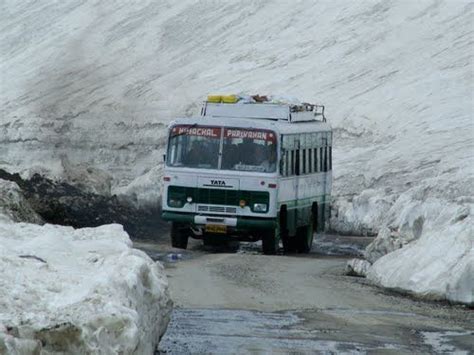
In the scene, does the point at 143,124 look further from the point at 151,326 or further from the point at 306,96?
the point at 151,326

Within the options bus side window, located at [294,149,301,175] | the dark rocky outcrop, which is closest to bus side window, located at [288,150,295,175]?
bus side window, located at [294,149,301,175]

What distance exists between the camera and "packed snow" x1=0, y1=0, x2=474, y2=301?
3966 cm

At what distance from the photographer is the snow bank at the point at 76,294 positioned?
305 inches

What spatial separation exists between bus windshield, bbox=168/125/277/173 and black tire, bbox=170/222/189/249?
47.6 inches

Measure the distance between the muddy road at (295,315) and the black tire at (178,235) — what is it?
12.4 feet

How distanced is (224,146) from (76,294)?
15.9 metres

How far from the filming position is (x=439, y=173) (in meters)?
37.4

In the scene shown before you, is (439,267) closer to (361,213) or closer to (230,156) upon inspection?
(230,156)

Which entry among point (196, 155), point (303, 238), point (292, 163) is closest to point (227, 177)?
point (196, 155)

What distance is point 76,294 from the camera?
8484 millimetres

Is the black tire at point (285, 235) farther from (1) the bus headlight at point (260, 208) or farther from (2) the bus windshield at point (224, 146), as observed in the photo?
(2) the bus windshield at point (224, 146)

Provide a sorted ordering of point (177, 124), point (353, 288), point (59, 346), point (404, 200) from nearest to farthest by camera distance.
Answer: point (59, 346)
point (353, 288)
point (177, 124)
point (404, 200)

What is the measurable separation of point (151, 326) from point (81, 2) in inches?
2198

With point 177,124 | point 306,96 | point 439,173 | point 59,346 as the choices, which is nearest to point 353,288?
point 177,124
